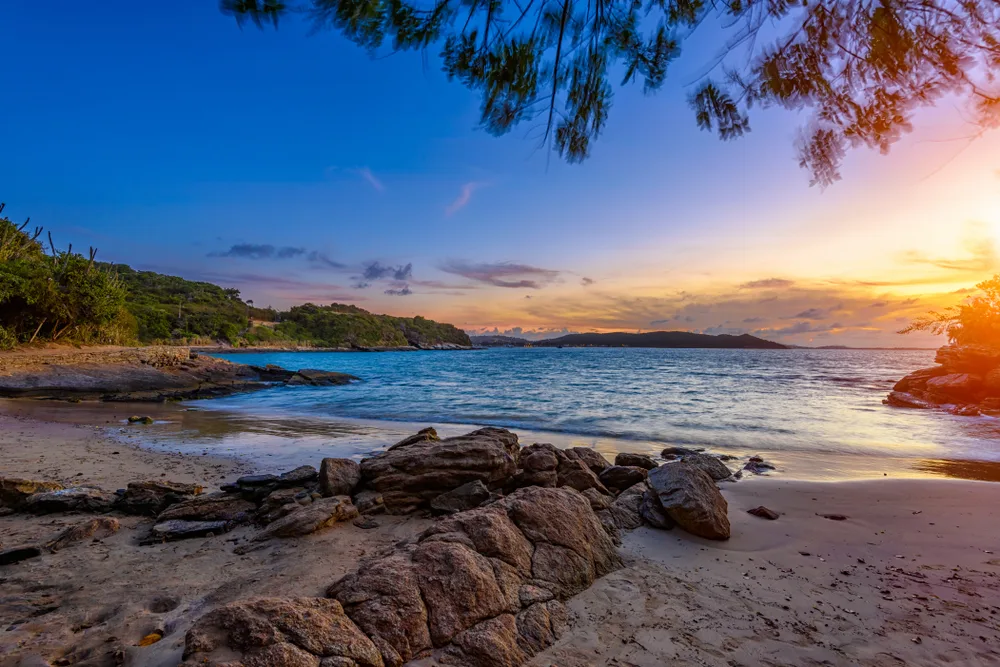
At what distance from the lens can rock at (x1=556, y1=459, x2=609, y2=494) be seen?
6.49 m

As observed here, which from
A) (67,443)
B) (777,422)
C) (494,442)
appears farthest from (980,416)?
(67,443)

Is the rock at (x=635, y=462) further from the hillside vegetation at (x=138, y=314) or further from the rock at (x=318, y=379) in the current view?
the hillside vegetation at (x=138, y=314)

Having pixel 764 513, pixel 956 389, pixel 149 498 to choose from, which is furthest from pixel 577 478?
pixel 956 389

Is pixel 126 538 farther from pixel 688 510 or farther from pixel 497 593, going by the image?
pixel 688 510

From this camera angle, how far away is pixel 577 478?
21.6 feet

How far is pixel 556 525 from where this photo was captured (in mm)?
4164

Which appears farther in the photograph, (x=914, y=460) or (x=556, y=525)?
(x=914, y=460)

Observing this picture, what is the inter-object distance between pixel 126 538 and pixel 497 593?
4493 millimetres

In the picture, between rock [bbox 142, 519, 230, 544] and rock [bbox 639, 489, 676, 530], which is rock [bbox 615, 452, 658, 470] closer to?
rock [bbox 639, 489, 676, 530]

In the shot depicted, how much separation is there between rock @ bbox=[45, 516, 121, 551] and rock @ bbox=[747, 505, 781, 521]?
8.18 metres

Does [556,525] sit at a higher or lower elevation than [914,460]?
higher

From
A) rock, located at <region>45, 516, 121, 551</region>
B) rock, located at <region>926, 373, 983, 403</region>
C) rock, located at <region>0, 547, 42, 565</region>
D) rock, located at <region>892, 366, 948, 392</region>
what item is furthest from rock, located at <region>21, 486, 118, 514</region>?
rock, located at <region>892, 366, 948, 392</region>

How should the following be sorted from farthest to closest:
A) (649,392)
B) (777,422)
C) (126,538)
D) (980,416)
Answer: (649,392) → (980,416) → (777,422) → (126,538)

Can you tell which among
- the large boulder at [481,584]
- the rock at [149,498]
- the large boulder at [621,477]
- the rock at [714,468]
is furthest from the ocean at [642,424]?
the large boulder at [481,584]
